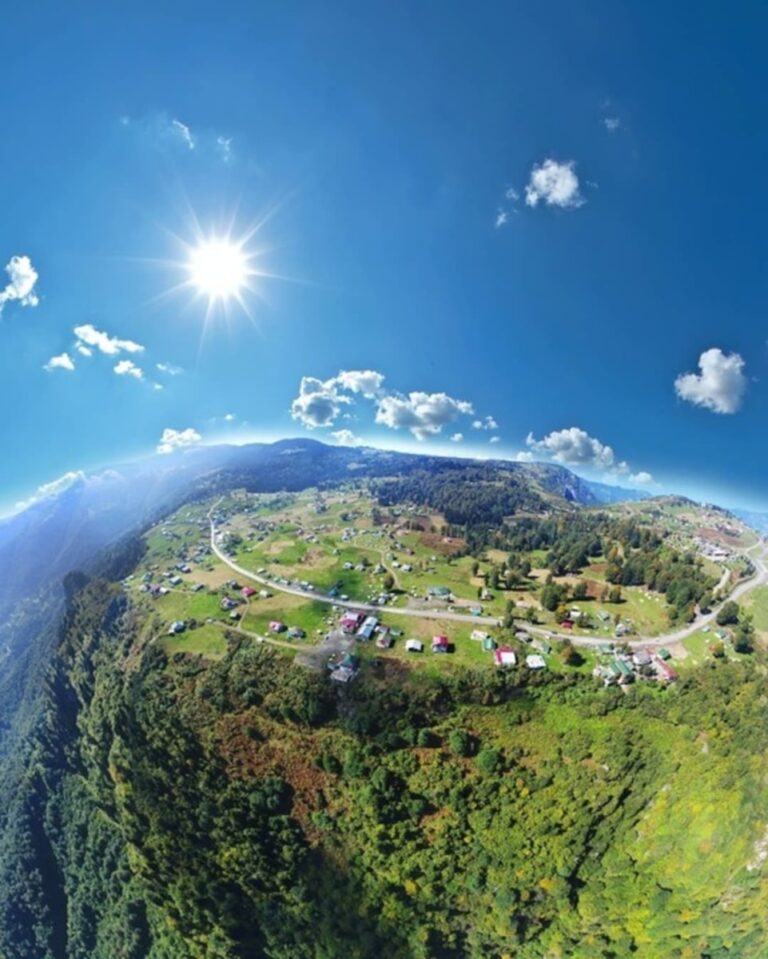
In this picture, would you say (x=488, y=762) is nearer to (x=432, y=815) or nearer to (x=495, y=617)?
(x=432, y=815)

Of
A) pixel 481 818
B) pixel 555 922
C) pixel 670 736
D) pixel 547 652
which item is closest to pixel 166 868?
pixel 481 818

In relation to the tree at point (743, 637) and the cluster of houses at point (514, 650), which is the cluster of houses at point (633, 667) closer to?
the cluster of houses at point (514, 650)

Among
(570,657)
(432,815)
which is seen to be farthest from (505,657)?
(432,815)

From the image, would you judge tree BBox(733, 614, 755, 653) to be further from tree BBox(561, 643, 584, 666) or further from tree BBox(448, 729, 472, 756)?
tree BBox(448, 729, 472, 756)

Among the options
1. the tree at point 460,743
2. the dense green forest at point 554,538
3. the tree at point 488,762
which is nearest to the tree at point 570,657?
the dense green forest at point 554,538

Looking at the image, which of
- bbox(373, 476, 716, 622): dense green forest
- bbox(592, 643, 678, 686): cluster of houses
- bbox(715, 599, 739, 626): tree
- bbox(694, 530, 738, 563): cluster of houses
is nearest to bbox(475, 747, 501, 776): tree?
bbox(592, 643, 678, 686): cluster of houses
